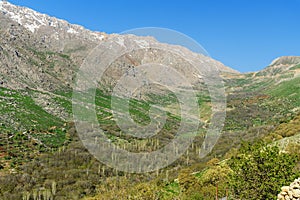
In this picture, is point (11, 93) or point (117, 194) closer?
point (117, 194)

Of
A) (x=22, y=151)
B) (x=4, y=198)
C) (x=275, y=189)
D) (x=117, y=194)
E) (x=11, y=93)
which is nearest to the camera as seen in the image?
(x=275, y=189)

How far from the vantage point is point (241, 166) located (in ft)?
62.6

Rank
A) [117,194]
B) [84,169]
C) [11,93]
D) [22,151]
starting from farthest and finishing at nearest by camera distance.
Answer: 1. [11,93]
2. [22,151]
3. [84,169]
4. [117,194]

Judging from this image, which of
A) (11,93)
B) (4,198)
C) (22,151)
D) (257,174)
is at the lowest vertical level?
(4,198)

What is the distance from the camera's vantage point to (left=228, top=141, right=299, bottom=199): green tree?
60.1 feet

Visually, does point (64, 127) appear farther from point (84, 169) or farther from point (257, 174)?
point (257, 174)

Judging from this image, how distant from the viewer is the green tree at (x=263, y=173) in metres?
18.3

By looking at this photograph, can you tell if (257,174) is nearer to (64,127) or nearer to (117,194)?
(117,194)

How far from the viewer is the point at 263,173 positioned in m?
18.7

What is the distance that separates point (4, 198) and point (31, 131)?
6723cm


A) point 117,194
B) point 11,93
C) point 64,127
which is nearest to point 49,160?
point 64,127

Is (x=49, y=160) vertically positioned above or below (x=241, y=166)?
below

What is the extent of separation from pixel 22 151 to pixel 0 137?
14.1 m

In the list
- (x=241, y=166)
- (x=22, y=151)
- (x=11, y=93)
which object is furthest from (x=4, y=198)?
(x=11, y=93)
